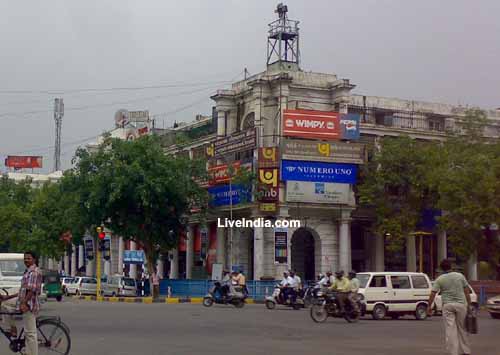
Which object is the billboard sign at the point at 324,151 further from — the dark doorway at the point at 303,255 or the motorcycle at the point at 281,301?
the motorcycle at the point at 281,301

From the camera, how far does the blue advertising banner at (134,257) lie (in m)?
59.1

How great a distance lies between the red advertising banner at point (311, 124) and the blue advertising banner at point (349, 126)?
0.32 meters

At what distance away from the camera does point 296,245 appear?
49.5 meters

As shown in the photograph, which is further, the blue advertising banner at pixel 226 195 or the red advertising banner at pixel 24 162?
the red advertising banner at pixel 24 162

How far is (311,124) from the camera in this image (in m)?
43.0

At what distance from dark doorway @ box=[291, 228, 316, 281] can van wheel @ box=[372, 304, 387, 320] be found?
22621 mm

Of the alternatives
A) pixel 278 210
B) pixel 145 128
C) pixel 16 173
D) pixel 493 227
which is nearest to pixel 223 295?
pixel 278 210

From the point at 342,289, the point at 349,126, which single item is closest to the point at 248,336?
the point at 342,289

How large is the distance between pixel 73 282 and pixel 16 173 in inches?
1932

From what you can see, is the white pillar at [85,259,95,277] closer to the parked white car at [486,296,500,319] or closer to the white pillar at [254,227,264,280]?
the white pillar at [254,227,264,280]

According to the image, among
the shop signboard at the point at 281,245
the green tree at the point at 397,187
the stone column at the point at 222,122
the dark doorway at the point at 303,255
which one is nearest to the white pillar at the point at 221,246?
the dark doorway at the point at 303,255

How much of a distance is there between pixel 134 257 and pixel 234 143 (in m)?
18.3

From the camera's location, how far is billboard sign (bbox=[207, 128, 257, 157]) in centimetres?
4400

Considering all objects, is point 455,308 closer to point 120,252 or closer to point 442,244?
point 442,244
